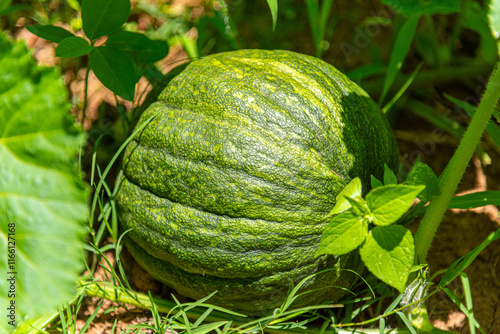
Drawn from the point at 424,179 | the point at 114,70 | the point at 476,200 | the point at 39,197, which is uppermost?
the point at 114,70

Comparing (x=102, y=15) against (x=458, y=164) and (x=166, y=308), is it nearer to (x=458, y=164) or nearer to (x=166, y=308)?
(x=166, y=308)

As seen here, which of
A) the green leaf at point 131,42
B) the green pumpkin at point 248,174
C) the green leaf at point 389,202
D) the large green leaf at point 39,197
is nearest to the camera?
the large green leaf at point 39,197

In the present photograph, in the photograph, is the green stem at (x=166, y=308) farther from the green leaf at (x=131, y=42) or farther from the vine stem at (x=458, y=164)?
the green leaf at (x=131, y=42)

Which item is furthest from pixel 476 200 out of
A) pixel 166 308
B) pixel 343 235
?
pixel 166 308

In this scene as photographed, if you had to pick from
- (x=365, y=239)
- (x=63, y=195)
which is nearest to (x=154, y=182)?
(x=63, y=195)

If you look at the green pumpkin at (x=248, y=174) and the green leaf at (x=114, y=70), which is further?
the green leaf at (x=114, y=70)

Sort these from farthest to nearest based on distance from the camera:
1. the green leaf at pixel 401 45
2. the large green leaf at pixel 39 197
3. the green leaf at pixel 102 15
Answer: 1. the green leaf at pixel 401 45
2. the green leaf at pixel 102 15
3. the large green leaf at pixel 39 197

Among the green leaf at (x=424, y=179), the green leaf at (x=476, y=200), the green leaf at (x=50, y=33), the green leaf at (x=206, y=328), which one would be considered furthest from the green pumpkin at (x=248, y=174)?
the green leaf at (x=50, y=33)
